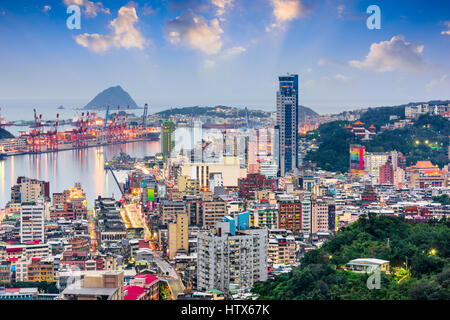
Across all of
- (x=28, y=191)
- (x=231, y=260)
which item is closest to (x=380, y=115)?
(x=28, y=191)

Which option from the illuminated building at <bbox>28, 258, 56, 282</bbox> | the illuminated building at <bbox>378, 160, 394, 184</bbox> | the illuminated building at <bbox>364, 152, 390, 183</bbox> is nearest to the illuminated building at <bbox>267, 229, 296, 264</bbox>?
the illuminated building at <bbox>28, 258, 56, 282</bbox>

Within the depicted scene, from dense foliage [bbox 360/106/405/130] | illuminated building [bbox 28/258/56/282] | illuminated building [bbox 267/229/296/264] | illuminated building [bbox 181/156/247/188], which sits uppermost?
dense foliage [bbox 360/106/405/130]

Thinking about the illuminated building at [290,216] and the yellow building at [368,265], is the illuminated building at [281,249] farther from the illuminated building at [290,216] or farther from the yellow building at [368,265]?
the yellow building at [368,265]

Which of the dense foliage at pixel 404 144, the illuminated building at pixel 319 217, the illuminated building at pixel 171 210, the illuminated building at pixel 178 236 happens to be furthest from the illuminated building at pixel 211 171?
the illuminated building at pixel 178 236

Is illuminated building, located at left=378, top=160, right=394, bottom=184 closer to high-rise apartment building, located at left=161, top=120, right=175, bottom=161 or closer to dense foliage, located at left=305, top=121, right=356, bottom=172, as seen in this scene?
dense foliage, located at left=305, top=121, right=356, bottom=172
